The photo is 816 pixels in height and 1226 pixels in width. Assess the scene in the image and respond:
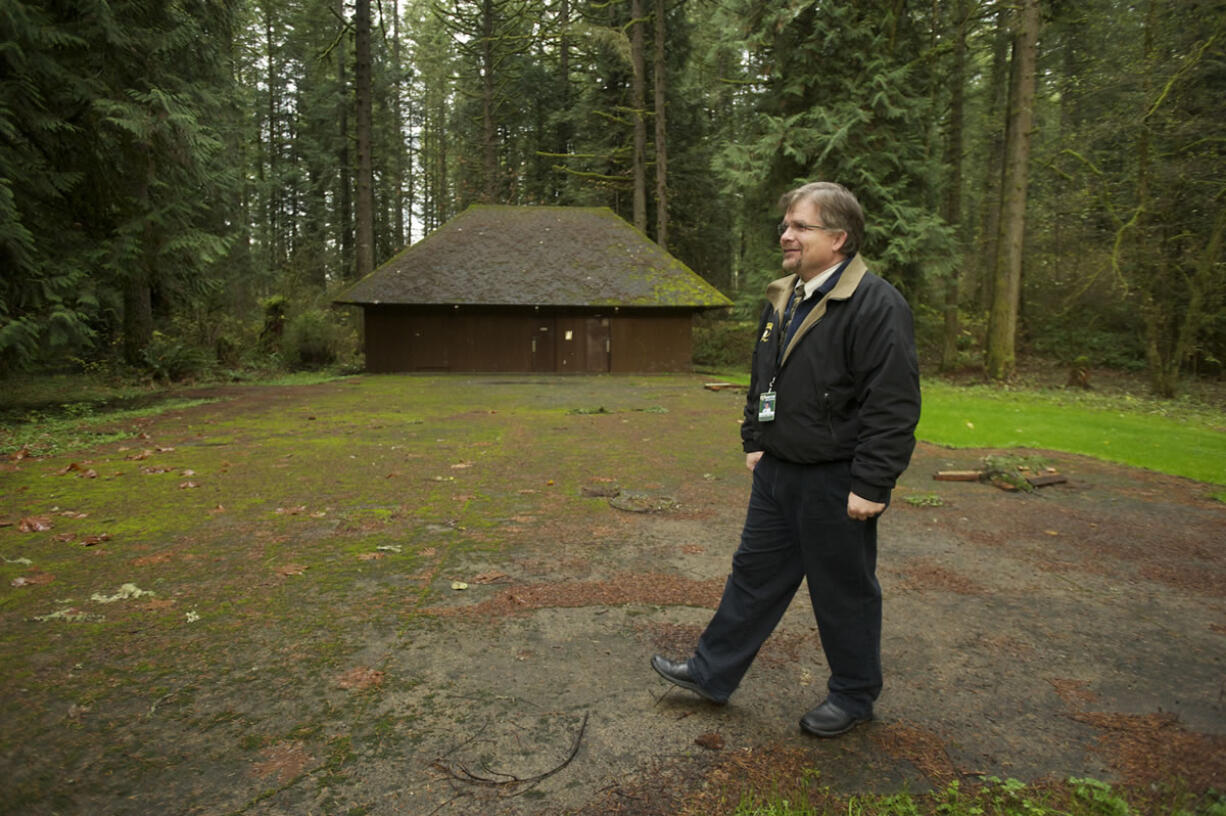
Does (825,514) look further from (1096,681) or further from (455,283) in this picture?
(455,283)

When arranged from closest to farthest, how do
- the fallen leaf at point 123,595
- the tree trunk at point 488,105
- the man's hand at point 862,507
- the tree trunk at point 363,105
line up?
the man's hand at point 862,507 < the fallen leaf at point 123,595 < the tree trunk at point 363,105 < the tree trunk at point 488,105

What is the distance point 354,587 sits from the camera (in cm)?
412

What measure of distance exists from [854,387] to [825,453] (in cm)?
27

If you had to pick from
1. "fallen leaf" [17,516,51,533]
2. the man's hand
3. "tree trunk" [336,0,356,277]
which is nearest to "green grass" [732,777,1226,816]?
the man's hand

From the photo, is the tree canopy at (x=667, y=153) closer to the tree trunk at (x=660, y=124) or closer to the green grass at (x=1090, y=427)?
the tree trunk at (x=660, y=124)

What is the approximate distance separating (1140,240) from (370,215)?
22719 millimetres

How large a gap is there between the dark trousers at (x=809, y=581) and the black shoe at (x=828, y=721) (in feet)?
0.10

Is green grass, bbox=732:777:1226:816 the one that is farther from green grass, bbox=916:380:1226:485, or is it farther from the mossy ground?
green grass, bbox=916:380:1226:485

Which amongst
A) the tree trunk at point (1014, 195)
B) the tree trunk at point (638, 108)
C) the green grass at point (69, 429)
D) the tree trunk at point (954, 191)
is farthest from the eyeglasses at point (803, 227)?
the tree trunk at point (638, 108)

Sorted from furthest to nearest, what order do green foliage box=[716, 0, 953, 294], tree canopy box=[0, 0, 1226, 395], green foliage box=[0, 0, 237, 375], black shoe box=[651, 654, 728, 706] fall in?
green foliage box=[716, 0, 953, 294], tree canopy box=[0, 0, 1226, 395], green foliage box=[0, 0, 237, 375], black shoe box=[651, 654, 728, 706]

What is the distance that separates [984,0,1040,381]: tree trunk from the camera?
58.4 ft

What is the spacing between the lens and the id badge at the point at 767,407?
2.68m

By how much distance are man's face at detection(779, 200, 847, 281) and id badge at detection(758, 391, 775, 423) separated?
0.50 m

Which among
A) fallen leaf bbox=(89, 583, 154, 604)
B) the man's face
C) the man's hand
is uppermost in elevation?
the man's face
